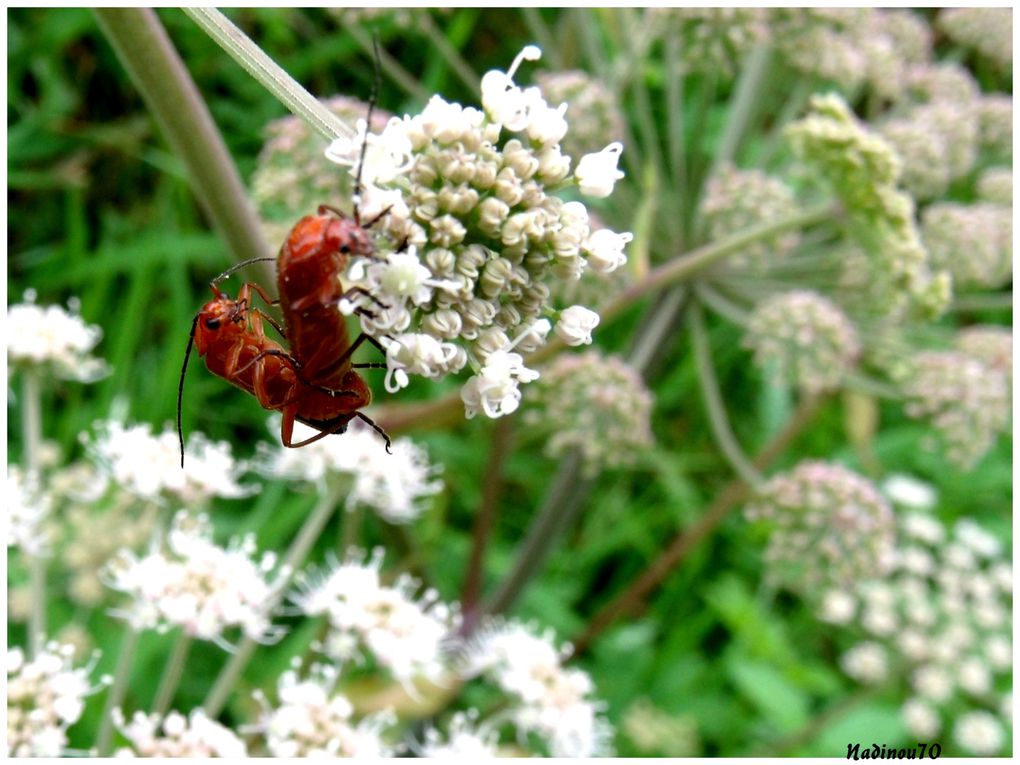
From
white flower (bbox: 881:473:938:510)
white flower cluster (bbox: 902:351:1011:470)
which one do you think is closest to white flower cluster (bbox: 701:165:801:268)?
white flower cluster (bbox: 902:351:1011:470)

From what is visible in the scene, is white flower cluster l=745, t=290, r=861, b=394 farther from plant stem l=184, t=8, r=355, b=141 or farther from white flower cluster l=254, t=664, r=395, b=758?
plant stem l=184, t=8, r=355, b=141

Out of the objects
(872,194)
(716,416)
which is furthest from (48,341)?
(872,194)

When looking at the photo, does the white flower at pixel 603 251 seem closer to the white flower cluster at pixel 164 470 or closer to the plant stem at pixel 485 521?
the white flower cluster at pixel 164 470

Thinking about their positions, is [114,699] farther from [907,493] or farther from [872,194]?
[907,493]

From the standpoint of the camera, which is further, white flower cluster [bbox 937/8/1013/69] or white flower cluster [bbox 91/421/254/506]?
white flower cluster [bbox 937/8/1013/69]

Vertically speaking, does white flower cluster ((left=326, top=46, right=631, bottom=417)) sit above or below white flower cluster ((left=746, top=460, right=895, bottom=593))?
above

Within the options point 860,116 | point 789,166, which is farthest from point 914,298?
point 860,116

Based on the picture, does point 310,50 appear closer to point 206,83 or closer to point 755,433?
point 206,83

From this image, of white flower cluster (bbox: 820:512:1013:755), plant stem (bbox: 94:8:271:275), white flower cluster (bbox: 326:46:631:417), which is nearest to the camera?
white flower cluster (bbox: 326:46:631:417)
